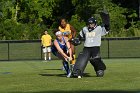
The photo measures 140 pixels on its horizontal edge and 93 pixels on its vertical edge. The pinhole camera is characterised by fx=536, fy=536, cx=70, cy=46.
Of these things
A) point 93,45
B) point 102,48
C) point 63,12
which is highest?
point 63,12

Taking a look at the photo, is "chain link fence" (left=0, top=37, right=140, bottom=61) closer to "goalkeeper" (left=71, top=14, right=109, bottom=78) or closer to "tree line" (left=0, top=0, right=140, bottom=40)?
"tree line" (left=0, top=0, right=140, bottom=40)

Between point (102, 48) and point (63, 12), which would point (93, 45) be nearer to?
point (102, 48)

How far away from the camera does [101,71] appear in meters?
16.9

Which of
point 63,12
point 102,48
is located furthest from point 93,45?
point 63,12

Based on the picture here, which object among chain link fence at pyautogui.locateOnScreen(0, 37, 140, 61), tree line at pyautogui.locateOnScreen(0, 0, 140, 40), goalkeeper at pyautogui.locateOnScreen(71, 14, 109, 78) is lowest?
chain link fence at pyautogui.locateOnScreen(0, 37, 140, 61)

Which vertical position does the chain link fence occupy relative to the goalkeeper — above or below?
below

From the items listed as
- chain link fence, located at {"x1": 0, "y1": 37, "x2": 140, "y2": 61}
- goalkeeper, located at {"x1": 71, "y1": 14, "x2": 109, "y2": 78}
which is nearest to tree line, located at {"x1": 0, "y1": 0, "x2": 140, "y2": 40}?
chain link fence, located at {"x1": 0, "y1": 37, "x2": 140, "y2": 61}

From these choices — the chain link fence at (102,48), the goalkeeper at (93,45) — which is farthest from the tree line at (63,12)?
the goalkeeper at (93,45)

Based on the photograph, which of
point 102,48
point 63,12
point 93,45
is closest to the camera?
point 93,45

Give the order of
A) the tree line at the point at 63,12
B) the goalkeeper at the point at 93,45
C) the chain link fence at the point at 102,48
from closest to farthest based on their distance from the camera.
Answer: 1. the goalkeeper at the point at 93,45
2. the chain link fence at the point at 102,48
3. the tree line at the point at 63,12

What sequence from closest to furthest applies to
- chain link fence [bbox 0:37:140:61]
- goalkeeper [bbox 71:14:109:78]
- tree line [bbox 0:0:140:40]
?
goalkeeper [bbox 71:14:109:78] → chain link fence [bbox 0:37:140:61] → tree line [bbox 0:0:140:40]

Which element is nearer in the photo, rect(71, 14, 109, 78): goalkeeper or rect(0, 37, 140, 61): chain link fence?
rect(71, 14, 109, 78): goalkeeper

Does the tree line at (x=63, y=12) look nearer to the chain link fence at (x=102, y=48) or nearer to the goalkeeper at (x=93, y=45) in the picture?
the chain link fence at (x=102, y=48)

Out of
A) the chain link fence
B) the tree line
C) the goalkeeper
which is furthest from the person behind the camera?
the tree line
